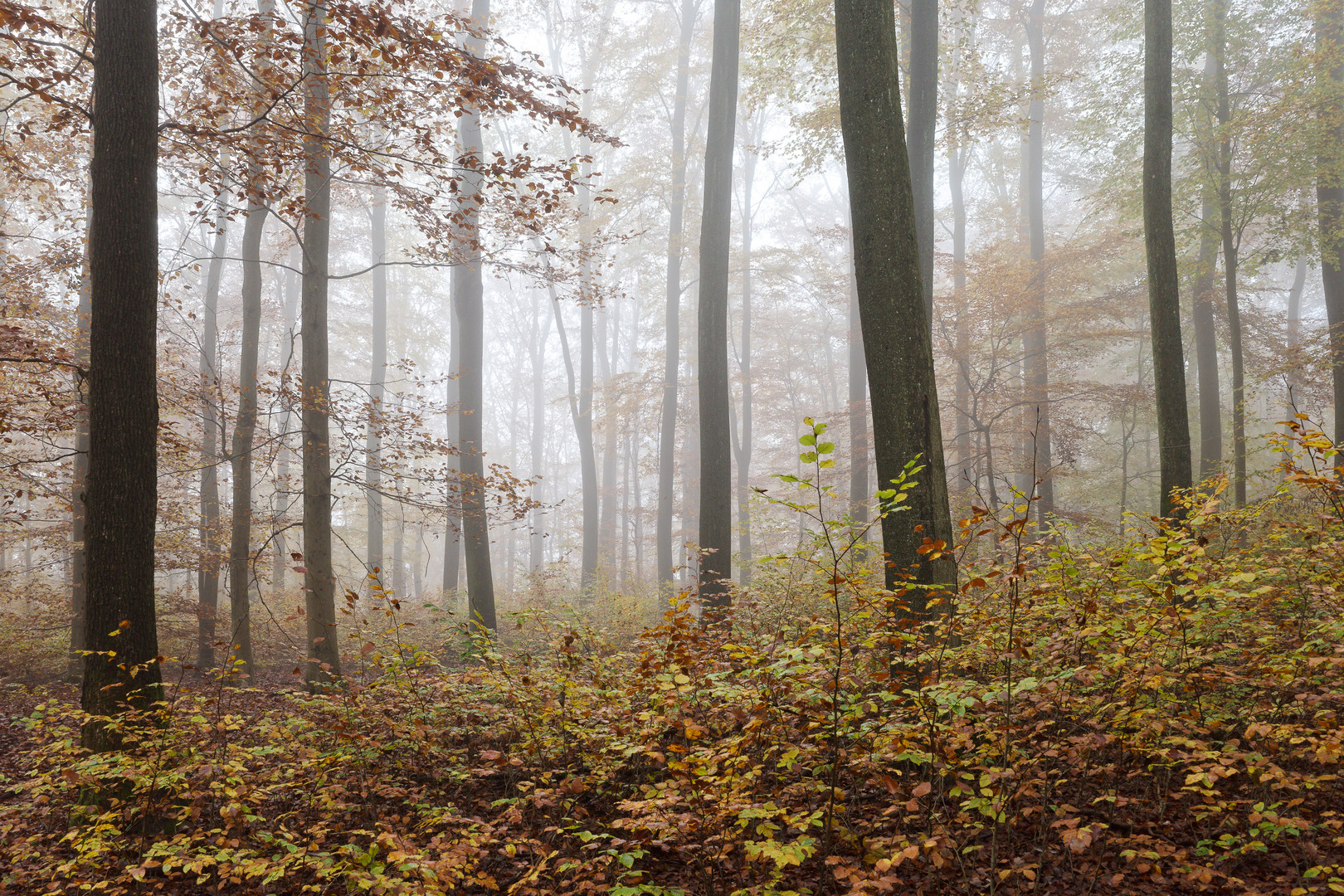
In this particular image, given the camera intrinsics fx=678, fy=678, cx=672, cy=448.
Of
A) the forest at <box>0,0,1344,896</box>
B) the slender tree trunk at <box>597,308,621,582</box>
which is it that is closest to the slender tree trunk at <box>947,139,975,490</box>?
the forest at <box>0,0,1344,896</box>

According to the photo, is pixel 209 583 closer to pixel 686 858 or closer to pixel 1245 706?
pixel 686 858

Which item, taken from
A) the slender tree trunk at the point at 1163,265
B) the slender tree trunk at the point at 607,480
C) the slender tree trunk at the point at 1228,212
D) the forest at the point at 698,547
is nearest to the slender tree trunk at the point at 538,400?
the slender tree trunk at the point at 607,480

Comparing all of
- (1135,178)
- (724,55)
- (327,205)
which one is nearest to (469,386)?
(327,205)

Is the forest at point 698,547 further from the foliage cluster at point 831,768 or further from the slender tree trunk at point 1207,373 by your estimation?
the slender tree trunk at point 1207,373

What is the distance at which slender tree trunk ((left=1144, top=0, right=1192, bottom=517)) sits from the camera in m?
7.18

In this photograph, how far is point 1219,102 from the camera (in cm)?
1154

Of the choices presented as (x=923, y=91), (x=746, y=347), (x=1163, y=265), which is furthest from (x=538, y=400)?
(x=1163, y=265)

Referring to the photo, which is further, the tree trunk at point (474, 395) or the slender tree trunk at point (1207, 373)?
the slender tree trunk at point (1207, 373)

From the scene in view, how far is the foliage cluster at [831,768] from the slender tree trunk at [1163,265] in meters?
2.66

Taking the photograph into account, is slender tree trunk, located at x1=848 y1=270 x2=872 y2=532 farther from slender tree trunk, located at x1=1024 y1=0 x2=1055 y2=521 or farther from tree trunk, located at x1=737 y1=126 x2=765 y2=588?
tree trunk, located at x1=737 y1=126 x2=765 y2=588

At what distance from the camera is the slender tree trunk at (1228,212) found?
10584mm

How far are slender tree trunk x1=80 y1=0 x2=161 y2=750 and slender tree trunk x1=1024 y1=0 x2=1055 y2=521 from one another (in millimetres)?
10042

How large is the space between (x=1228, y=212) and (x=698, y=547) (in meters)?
10.6

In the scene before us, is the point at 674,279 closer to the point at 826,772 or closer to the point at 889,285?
the point at 889,285
